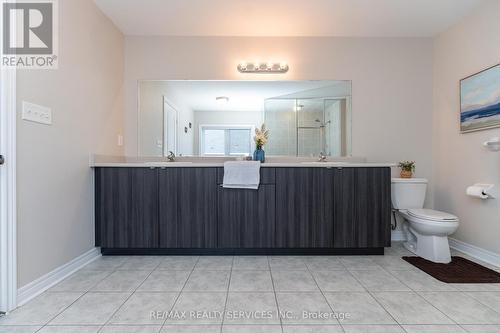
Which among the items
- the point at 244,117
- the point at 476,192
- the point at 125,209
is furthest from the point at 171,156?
the point at 476,192

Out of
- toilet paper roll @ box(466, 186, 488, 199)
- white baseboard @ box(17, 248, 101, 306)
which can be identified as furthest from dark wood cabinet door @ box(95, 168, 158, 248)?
toilet paper roll @ box(466, 186, 488, 199)

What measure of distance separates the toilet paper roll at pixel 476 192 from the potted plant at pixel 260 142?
195 cm

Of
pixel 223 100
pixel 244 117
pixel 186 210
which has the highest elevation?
pixel 223 100

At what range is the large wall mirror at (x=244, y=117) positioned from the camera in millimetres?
2980

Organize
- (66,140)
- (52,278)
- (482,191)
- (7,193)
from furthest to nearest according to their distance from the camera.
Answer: (482,191) → (66,140) → (52,278) → (7,193)

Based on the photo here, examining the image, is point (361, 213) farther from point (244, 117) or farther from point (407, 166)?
point (244, 117)

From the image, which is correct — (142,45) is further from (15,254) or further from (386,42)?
(386,42)

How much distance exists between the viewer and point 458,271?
7.03ft

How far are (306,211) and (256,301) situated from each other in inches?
39.9

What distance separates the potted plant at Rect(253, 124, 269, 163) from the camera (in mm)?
2861

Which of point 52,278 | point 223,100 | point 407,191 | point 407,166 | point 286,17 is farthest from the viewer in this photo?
point 223,100

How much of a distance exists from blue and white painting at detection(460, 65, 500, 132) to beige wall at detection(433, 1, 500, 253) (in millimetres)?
68

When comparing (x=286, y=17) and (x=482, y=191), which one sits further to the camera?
(x=286, y=17)

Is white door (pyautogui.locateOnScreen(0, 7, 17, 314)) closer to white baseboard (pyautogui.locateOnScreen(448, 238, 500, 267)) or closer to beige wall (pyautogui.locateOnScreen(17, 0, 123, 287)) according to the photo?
beige wall (pyautogui.locateOnScreen(17, 0, 123, 287))
